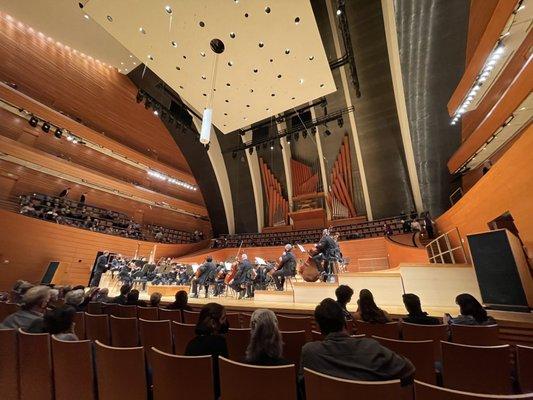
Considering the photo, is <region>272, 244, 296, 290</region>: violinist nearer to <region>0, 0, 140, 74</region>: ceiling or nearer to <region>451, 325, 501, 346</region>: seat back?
<region>451, 325, 501, 346</region>: seat back

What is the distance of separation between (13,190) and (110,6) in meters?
11.8

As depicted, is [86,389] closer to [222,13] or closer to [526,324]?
[526,324]

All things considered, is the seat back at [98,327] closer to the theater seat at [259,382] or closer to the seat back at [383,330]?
the theater seat at [259,382]

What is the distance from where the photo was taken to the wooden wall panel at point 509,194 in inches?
150

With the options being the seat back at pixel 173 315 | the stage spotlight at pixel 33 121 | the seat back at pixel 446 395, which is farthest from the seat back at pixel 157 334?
the stage spotlight at pixel 33 121

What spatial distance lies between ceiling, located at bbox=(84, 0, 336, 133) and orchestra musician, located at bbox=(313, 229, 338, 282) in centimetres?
377

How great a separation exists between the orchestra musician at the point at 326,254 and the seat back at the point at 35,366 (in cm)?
460

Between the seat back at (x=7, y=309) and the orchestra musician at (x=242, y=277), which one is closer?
the seat back at (x=7, y=309)

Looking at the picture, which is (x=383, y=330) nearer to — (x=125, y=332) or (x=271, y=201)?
(x=125, y=332)

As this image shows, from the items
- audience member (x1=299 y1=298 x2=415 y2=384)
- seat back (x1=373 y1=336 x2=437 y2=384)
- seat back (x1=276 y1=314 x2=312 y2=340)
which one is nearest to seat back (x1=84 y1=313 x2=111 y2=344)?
seat back (x1=276 y1=314 x2=312 y2=340)

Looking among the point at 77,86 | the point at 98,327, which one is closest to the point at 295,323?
the point at 98,327

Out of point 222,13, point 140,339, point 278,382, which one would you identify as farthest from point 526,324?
point 222,13

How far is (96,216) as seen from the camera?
13.9 meters

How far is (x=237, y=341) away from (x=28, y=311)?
87.4 inches
